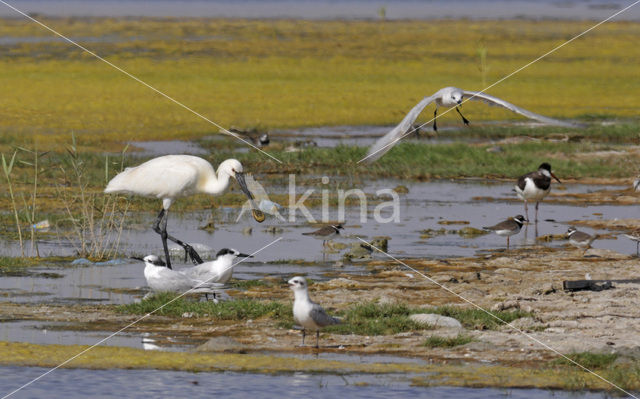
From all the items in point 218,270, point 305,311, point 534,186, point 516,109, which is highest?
point 516,109

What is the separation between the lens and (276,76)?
49.0 meters

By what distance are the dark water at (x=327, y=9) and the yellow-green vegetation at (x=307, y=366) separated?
7421 centimetres

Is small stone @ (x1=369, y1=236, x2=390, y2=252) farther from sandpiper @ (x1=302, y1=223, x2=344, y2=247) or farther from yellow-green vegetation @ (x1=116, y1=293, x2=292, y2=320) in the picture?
yellow-green vegetation @ (x1=116, y1=293, x2=292, y2=320)

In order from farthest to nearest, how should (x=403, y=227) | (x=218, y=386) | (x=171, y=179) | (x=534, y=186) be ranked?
1. (x=534, y=186)
2. (x=403, y=227)
3. (x=171, y=179)
4. (x=218, y=386)

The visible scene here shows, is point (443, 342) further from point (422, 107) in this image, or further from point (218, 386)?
point (422, 107)

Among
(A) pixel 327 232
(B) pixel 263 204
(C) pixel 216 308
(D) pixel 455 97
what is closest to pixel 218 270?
(C) pixel 216 308

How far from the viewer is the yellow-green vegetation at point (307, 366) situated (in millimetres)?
10242

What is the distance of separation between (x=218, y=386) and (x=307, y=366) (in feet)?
2.78

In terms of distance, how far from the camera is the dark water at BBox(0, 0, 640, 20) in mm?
102938

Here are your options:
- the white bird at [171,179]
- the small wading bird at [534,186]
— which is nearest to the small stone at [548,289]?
the white bird at [171,179]

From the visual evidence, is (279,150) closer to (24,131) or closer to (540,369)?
(24,131)

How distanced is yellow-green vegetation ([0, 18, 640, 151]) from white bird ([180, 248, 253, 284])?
17068 millimetres

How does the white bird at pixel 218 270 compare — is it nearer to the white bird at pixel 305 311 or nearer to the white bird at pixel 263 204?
the white bird at pixel 305 311

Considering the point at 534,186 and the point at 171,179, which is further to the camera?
the point at 534,186
